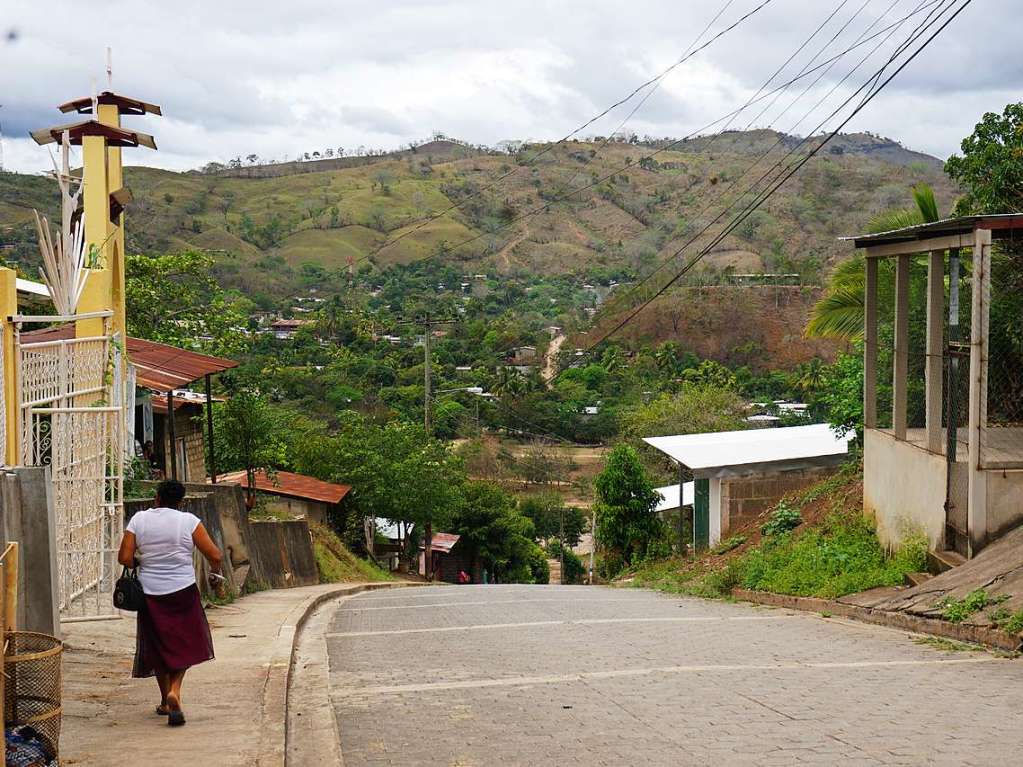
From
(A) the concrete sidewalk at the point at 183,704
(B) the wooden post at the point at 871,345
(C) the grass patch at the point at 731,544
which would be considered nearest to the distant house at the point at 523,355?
(C) the grass patch at the point at 731,544

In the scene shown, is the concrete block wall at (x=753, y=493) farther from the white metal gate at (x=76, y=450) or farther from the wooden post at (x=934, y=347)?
the white metal gate at (x=76, y=450)

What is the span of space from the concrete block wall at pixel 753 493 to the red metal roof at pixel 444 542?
72.0 ft

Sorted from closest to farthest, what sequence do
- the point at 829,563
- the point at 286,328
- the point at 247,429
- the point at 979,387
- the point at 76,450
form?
1. the point at 76,450
2. the point at 979,387
3. the point at 829,563
4. the point at 247,429
5. the point at 286,328

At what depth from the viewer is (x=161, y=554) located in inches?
269

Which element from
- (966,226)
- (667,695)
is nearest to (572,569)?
(966,226)

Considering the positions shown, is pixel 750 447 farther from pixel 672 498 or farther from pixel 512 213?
pixel 512 213

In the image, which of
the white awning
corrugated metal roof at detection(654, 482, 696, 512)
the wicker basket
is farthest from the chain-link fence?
corrugated metal roof at detection(654, 482, 696, 512)

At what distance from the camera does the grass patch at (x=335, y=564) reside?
25388mm

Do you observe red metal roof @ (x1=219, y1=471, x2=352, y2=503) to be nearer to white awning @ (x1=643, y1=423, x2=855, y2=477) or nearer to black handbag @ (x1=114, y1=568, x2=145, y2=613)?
white awning @ (x1=643, y1=423, x2=855, y2=477)

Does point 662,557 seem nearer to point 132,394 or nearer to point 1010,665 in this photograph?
point 132,394

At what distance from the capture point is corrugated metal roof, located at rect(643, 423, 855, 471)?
23531 millimetres

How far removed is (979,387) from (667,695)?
611 cm

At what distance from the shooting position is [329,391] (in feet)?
181

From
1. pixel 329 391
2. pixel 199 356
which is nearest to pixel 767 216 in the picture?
pixel 329 391
